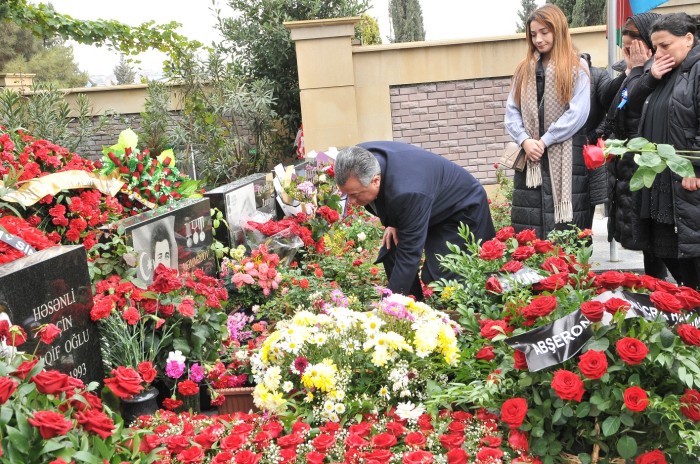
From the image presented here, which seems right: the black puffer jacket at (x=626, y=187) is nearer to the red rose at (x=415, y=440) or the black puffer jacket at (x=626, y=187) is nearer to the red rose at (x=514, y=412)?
the red rose at (x=514, y=412)

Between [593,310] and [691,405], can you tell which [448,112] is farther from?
[691,405]

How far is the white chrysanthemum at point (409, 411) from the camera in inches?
91.4

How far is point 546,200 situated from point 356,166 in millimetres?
1626

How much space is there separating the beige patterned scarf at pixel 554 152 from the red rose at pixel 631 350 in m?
2.51

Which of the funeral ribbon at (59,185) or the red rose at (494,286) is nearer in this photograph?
the red rose at (494,286)

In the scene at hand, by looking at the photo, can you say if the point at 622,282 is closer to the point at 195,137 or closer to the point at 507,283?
the point at 507,283

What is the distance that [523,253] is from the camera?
286 centimetres

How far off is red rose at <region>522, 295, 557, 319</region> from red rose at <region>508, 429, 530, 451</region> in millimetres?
356

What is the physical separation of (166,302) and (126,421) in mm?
472

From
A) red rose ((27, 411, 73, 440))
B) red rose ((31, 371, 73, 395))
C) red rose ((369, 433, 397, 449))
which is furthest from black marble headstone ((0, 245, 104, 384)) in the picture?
red rose ((369, 433, 397, 449))

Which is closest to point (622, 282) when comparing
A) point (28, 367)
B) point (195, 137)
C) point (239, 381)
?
point (239, 381)

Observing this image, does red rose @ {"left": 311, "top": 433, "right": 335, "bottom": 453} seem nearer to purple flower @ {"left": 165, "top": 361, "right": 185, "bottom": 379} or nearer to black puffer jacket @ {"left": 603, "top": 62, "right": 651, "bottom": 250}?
purple flower @ {"left": 165, "top": 361, "right": 185, "bottom": 379}

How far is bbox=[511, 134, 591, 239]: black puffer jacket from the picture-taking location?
4.45 m

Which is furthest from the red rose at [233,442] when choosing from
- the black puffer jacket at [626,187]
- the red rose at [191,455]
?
the black puffer jacket at [626,187]
